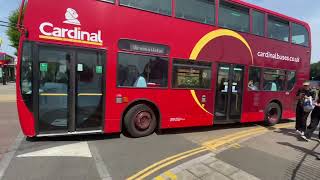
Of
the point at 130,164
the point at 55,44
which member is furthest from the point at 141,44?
the point at 130,164

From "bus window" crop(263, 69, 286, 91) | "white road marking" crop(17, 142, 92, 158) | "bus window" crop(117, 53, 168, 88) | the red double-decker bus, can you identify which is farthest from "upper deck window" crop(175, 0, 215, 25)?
"white road marking" crop(17, 142, 92, 158)

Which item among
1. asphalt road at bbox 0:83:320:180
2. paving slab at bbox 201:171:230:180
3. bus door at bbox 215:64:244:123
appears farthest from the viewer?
bus door at bbox 215:64:244:123

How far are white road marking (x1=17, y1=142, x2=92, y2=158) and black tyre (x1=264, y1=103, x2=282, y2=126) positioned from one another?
7085 mm

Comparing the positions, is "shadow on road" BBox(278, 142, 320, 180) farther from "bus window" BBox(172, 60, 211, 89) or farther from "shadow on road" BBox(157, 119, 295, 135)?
"bus window" BBox(172, 60, 211, 89)

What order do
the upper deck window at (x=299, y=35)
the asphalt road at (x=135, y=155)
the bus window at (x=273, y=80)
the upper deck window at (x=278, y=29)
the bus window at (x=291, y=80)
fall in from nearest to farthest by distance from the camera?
the asphalt road at (x=135, y=155) < the upper deck window at (x=278, y=29) < the bus window at (x=273, y=80) < the upper deck window at (x=299, y=35) < the bus window at (x=291, y=80)

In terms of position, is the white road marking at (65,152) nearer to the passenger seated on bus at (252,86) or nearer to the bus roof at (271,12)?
the passenger seated on bus at (252,86)

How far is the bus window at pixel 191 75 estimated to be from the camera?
8414 millimetres

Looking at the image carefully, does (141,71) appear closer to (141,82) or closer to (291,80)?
(141,82)

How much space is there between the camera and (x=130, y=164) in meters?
5.78

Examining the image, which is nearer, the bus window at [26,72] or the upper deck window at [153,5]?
the bus window at [26,72]

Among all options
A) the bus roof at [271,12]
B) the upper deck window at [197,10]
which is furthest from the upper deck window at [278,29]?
the upper deck window at [197,10]

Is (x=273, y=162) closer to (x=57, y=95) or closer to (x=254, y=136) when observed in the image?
(x=254, y=136)

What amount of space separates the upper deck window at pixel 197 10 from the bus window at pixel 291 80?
180 inches

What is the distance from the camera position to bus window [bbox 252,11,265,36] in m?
10.0
